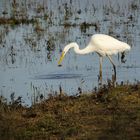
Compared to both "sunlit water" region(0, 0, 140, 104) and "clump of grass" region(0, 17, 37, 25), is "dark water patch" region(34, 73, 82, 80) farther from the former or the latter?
"clump of grass" region(0, 17, 37, 25)

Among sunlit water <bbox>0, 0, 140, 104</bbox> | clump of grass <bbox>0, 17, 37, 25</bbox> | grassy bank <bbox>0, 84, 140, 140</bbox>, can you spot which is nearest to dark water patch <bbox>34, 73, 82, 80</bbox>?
sunlit water <bbox>0, 0, 140, 104</bbox>

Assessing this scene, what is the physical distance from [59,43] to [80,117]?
844 centimetres

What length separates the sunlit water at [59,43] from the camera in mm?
12336

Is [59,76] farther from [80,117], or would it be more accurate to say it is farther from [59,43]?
[80,117]

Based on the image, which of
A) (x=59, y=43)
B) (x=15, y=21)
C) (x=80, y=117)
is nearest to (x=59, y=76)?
(x=59, y=43)

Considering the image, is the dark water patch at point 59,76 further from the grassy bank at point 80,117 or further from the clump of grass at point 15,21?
the clump of grass at point 15,21

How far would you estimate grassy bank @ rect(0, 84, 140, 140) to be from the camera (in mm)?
7285

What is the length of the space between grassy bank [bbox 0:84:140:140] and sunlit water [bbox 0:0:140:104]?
1.61m

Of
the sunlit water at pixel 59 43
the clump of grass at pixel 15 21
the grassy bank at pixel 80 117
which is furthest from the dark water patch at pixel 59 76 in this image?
the clump of grass at pixel 15 21

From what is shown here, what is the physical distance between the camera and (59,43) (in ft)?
53.8

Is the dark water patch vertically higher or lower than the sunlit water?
lower

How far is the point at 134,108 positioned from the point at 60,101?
1262mm

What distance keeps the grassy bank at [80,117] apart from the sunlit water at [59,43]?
1.61 m

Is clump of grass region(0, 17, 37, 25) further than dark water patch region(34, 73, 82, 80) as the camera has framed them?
Yes
